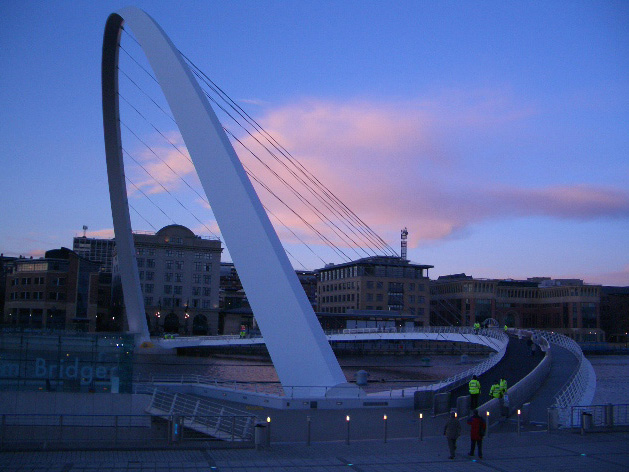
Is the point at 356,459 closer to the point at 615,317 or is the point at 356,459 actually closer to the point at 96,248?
the point at 615,317

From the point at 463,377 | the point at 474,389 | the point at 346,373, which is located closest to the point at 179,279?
the point at 346,373

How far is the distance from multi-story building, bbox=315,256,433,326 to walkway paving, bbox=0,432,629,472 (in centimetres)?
6664

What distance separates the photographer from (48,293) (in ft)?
232

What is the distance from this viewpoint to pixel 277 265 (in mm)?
18203

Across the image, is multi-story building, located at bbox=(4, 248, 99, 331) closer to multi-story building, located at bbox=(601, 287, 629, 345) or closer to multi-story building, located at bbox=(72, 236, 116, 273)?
multi-story building, located at bbox=(601, 287, 629, 345)

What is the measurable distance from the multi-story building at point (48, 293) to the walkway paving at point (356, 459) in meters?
61.9

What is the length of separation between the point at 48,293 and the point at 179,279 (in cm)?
1440

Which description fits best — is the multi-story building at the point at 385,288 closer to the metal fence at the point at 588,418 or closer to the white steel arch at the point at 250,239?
the white steel arch at the point at 250,239

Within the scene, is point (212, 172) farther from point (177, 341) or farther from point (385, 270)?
point (385, 270)

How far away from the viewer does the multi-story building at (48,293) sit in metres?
70.3

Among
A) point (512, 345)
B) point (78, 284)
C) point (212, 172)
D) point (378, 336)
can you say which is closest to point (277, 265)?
point (212, 172)

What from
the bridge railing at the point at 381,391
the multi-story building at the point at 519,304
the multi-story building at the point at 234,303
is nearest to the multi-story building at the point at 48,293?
the multi-story building at the point at 234,303

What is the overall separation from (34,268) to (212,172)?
5871cm

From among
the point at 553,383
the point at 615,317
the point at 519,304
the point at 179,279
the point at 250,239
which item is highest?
the point at 179,279
